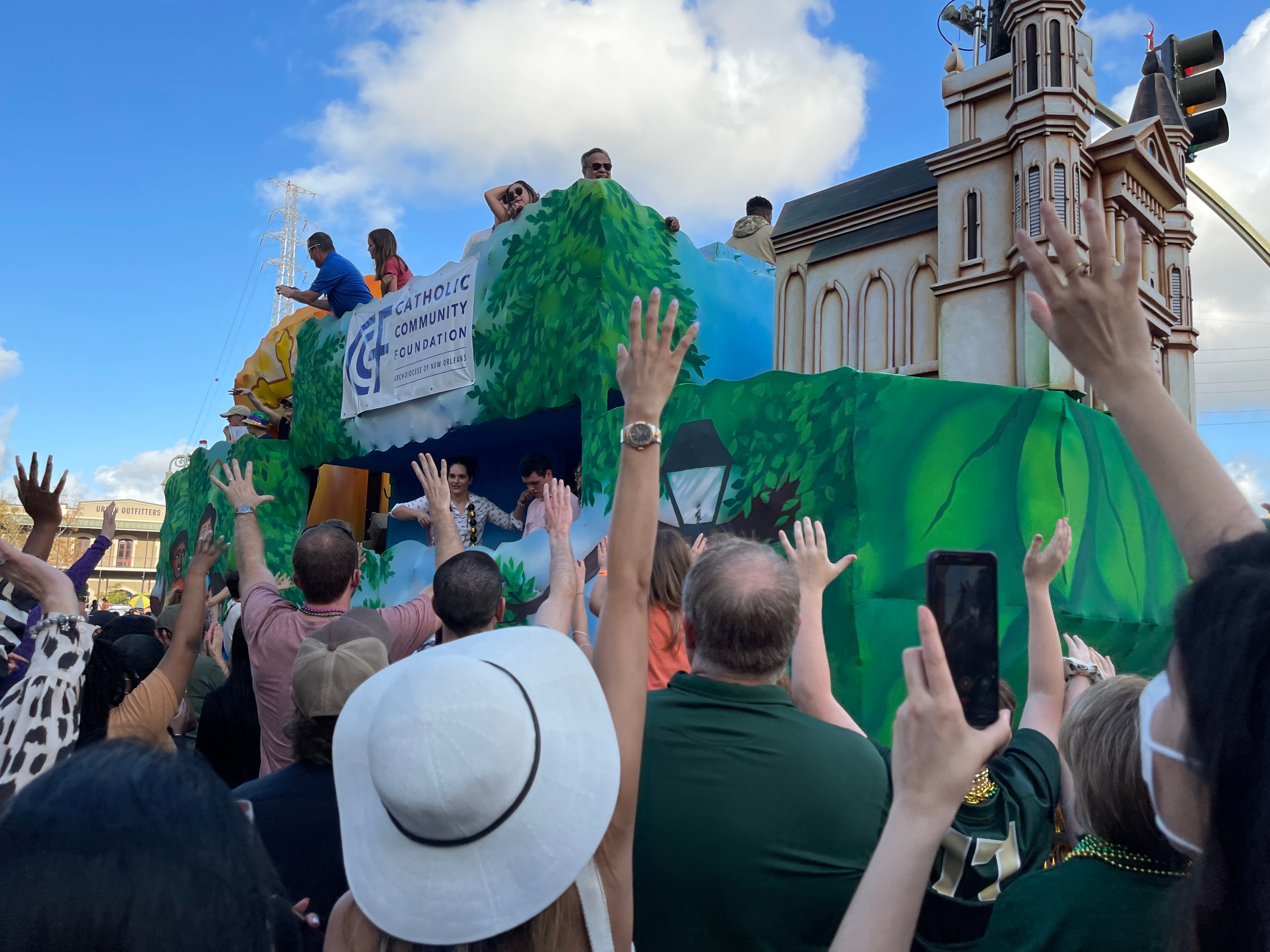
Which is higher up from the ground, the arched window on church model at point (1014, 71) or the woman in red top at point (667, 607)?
the arched window on church model at point (1014, 71)

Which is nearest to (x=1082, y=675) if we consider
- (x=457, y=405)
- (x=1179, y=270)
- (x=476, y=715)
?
(x=476, y=715)

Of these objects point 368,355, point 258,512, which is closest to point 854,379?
point 368,355

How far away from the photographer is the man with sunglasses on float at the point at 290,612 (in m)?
2.87

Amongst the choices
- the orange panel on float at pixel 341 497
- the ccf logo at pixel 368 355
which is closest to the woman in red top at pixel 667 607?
the ccf logo at pixel 368 355

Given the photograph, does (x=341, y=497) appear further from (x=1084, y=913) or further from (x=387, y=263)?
(x=1084, y=913)

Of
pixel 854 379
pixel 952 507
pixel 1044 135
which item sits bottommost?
pixel 952 507

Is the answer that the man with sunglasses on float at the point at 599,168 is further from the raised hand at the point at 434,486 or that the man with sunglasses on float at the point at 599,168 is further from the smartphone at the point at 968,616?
the smartphone at the point at 968,616

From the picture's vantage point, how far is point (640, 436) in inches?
66.2

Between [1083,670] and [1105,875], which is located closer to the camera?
[1105,875]

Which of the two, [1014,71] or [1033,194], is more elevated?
[1014,71]

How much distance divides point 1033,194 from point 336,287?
6469mm

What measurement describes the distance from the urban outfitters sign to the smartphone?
6.64 m

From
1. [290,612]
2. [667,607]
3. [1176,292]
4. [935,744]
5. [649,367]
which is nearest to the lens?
[935,744]

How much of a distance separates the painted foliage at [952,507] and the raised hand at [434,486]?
7.22 ft
